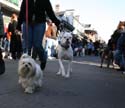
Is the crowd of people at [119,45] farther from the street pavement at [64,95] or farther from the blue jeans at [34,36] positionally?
the blue jeans at [34,36]

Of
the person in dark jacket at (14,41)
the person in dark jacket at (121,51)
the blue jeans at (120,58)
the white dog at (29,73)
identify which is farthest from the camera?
the person in dark jacket at (14,41)

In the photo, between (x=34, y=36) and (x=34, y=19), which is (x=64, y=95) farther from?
(x=34, y=19)

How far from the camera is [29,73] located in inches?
330

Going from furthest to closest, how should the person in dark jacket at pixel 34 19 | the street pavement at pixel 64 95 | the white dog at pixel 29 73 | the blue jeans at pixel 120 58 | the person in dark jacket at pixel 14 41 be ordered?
1. the person in dark jacket at pixel 14 41
2. the blue jeans at pixel 120 58
3. the person in dark jacket at pixel 34 19
4. the white dog at pixel 29 73
5. the street pavement at pixel 64 95

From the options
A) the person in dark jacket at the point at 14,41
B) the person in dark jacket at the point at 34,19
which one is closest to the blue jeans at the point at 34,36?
the person in dark jacket at the point at 34,19

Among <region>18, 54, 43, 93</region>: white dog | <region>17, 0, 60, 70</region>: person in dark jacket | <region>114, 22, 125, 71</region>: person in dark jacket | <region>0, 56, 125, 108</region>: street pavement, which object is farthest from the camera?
<region>114, 22, 125, 71</region>: person in dark jacket

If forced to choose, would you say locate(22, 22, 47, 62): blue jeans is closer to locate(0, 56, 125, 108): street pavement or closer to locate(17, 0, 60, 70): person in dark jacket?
locate(17, 0, 60, 70): person in dark jacket

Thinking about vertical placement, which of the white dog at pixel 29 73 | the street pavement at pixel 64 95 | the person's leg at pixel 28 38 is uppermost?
the person's leg at pixel 28 38

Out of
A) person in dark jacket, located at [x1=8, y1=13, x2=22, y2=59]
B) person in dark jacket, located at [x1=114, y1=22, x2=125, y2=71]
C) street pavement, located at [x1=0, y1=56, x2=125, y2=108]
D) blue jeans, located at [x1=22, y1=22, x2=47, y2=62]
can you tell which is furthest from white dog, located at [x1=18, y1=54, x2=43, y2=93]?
person in dark jacket, located at [x1=8, y1=13, x2=22, y2=59]

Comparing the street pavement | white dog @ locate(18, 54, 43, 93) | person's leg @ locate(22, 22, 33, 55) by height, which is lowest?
the street pavement

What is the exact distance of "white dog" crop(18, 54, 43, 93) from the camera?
8245mm

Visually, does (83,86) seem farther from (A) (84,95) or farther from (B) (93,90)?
(A) (84,95)

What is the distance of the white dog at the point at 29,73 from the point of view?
27.1 feet

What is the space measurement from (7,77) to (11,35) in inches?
399
